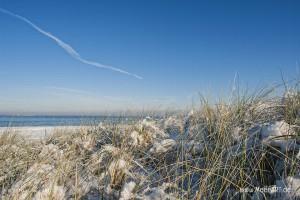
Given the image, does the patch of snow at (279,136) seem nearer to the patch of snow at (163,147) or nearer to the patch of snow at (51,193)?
the patch of snow at (163,147)

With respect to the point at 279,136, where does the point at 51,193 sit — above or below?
below

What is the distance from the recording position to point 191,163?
8.64ft

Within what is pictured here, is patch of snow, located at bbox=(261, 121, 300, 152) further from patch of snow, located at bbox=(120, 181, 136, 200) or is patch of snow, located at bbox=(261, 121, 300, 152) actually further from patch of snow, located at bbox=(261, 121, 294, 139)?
patch of snow, located at bbox=(120, 181, 136, 200)

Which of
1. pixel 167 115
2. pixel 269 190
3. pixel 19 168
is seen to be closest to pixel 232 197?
pixel 269 190

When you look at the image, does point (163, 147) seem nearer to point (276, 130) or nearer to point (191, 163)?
point (191, 163)

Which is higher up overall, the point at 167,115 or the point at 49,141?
the point at 167,115

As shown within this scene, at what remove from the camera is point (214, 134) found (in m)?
2.87

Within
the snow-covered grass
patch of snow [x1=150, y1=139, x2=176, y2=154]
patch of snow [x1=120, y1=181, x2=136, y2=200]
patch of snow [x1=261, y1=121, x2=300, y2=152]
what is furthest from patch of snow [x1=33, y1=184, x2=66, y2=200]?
patch of snow [x1=261, y1=121, x2=300, y2=152]

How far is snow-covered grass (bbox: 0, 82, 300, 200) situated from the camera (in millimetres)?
2174

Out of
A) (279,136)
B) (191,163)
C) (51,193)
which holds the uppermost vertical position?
(279,136)

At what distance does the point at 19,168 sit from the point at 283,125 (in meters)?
2.27

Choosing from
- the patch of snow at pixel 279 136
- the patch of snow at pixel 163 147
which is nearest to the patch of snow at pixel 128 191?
the patch of snow at pixel 163 147

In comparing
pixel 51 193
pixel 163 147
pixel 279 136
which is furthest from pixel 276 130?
pixel 51 193

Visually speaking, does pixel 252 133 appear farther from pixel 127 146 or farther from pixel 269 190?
pixel 127 146
